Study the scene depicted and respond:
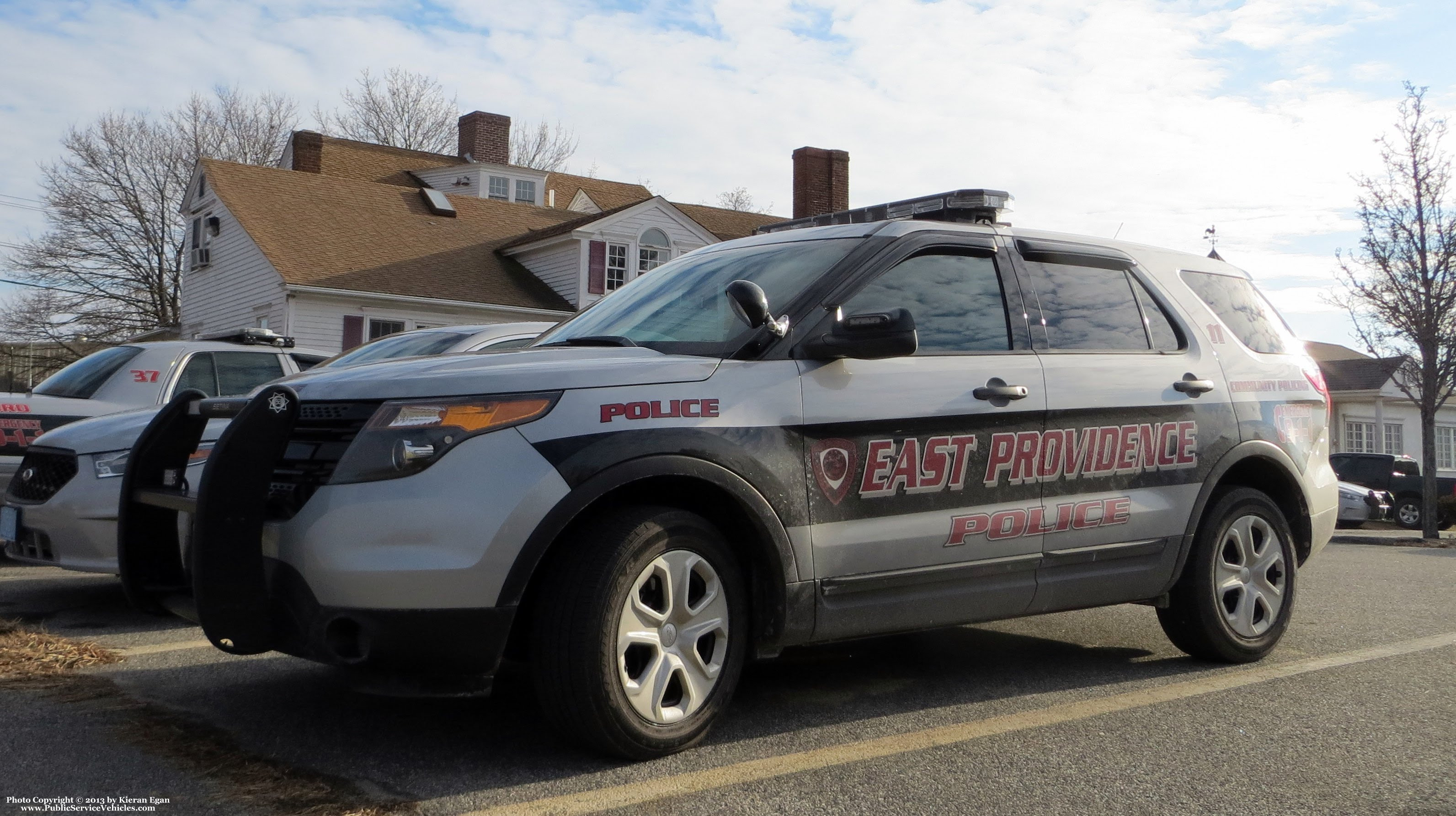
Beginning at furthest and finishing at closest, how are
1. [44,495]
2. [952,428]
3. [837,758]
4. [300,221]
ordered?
[300,221] → [44,495] → [952,428] → [837,758]

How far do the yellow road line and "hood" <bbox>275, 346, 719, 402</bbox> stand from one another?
119 cm

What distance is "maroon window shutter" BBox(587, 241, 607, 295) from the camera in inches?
1165

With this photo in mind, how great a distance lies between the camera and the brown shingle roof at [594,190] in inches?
1746

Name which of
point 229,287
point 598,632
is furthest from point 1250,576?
point 229,287

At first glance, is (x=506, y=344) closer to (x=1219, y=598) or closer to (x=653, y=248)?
(x=1219, y=598)

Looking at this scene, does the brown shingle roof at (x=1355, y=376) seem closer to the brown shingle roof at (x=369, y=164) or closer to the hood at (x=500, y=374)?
the brown shingle roof at (x=369, y=164)

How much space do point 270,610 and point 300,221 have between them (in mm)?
26162

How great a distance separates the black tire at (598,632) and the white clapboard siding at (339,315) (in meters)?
21.6

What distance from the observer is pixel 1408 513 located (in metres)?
27.4

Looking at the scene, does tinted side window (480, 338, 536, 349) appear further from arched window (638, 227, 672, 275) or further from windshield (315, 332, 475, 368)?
arched window (638, 227, 672, 275)

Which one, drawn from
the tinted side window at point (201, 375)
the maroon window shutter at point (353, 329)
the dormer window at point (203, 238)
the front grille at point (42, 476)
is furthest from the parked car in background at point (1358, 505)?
the dormer window at point (203, 238)

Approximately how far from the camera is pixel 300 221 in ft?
91.6

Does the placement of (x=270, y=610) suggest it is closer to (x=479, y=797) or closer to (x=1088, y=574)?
(x=479, y=797)

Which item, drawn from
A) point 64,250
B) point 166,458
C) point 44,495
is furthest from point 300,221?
point 166,458
